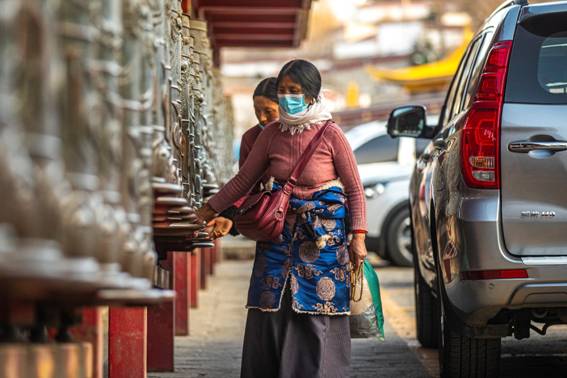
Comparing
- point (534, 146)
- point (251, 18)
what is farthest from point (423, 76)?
point (534, 146)

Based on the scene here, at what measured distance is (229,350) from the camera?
11.1 m

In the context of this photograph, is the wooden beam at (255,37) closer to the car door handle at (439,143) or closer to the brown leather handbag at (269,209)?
the car door handle at (439,143)

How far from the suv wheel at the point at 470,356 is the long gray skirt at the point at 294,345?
0.83 m

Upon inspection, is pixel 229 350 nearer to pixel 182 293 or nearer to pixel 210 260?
pixel 182 293

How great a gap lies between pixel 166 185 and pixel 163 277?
0.92 meters

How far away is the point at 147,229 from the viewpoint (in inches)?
198

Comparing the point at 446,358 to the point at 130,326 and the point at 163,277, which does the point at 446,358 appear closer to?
the point at 130,326

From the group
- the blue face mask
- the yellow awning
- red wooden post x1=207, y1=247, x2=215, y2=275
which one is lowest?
red wooden post x1=207, y1=247, x2=215, y2=275

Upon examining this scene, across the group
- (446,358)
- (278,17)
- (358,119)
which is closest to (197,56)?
(446,358)

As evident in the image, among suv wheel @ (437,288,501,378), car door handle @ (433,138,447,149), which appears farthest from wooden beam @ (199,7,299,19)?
suv wheel @ (437,288,501,378)

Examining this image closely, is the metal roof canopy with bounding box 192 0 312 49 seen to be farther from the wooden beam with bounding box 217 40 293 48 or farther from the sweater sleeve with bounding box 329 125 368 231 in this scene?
the sweater sleeve with bounding box 329 125 368 231

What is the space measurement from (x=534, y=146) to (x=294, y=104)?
3.61ft

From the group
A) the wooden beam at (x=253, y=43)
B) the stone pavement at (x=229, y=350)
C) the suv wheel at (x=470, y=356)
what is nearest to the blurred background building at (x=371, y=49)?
the wooden beam at (x=253, y=43)

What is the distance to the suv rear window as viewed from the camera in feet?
24.8
